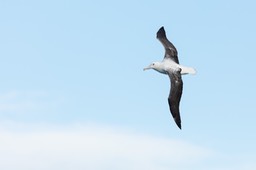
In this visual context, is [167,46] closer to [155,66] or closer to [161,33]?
[161,33]

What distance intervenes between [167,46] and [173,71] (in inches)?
172

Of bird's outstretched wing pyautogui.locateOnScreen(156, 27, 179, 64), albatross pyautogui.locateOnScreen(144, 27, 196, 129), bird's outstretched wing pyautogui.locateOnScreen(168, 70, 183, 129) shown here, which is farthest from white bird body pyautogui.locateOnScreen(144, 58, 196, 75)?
bird's outstretched wing pyautogui.locateOnScreen(156, 27, 179, 64)

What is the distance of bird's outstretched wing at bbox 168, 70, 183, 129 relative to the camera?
35.8 meters

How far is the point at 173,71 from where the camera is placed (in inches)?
1486

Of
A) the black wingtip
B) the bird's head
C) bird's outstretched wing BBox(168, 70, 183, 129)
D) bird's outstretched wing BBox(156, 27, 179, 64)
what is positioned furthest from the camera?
the black wingtip

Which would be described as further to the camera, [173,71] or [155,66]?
[155,66]

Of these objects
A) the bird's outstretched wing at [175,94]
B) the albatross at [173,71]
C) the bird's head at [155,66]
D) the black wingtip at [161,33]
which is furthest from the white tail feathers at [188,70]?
the black wingtip at [161,33]

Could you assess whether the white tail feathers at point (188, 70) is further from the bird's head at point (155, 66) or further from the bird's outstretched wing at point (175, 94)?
the bird's head at point (155, 66)

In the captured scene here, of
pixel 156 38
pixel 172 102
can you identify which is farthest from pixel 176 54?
pixel 172 102

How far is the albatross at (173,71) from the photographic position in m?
36.1

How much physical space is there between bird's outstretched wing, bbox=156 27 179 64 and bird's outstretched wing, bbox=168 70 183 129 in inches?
127

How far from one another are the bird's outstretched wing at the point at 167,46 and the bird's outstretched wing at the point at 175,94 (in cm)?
323

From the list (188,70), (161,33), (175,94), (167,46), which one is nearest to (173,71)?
(188,70)

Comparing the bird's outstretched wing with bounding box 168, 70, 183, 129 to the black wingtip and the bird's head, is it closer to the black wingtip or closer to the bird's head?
the bird's head
